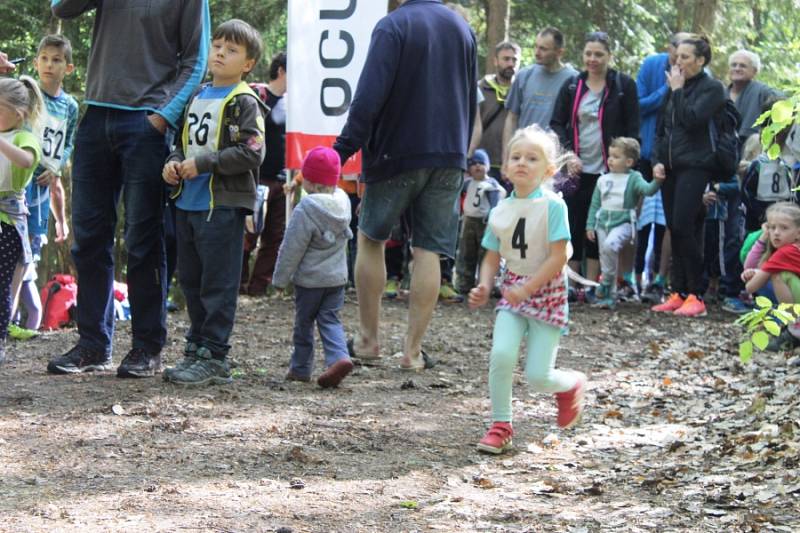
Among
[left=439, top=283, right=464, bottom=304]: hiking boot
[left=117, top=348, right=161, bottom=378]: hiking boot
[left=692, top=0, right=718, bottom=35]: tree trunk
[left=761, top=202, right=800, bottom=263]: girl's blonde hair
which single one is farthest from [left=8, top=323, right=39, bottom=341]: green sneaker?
[left=692, top=0, right=718, bottom=35]: tree trunk

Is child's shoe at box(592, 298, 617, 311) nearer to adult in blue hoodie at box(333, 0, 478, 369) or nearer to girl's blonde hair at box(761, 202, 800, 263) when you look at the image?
girl's blonde hair at box(761, 202, 800, 263)

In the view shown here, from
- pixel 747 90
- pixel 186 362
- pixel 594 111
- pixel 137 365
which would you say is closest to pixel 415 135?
pixel 186 362

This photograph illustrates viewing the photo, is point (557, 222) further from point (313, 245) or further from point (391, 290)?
point (391, 290)

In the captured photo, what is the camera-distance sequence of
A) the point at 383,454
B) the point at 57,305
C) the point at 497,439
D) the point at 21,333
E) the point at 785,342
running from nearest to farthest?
the point at 383,454 → the point at 497,439 → the point at 21,333 → the point at 785,342 → the point at 57,305

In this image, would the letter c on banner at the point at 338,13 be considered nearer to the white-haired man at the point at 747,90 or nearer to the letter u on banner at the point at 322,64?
the letter u on banner at the point at 322,64

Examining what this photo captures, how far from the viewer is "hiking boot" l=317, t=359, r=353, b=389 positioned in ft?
22.9

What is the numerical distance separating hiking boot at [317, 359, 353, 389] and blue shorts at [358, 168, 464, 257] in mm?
1149

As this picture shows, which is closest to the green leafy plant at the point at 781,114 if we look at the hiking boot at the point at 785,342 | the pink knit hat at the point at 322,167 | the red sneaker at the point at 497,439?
the red sneaker at the point at 497,439

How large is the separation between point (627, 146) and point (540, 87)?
48.0 inches

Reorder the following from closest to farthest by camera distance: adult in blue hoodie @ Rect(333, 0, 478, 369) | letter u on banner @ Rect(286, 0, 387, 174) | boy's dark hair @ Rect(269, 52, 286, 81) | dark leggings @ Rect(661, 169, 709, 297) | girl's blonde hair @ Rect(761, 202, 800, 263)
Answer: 1. adult in blue hoodie @ Rect(333, 0, 478, 369)
2. girl's blonde hair @ Rect(761, 202, 800, 263)
3. letter u on banner @ Rect(286, 0, 387, 174)
4. dark leggings @ Rect(661, 169, 709, 297)
5. boy's dark hair @ Rect(269, 52, 286, 81)

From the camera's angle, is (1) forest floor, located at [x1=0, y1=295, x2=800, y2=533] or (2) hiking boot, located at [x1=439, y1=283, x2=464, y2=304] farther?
(2) hiking boot, located at [x1=439, y1=283, x2=464, y2=304]

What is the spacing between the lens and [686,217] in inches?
461

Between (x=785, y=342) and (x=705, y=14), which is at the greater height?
(x=705, y=14)

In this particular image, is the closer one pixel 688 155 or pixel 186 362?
pixel 186 362
